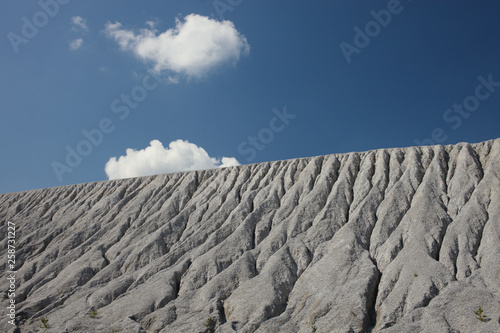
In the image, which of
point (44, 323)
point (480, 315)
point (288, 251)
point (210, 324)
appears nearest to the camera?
point (480, 315)

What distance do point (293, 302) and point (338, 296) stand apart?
217cm

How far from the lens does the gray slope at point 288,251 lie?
17.7 m

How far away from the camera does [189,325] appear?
18.8 metres

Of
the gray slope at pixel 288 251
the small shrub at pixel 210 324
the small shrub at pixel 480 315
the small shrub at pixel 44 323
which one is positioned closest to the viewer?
the small shrub at pixel 480 315

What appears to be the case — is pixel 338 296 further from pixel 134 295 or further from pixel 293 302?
pixel 134 295

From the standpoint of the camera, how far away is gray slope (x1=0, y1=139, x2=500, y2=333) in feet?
58.1

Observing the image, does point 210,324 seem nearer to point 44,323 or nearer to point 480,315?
point 44,323

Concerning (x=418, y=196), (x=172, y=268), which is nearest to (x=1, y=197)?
(x=172, y=268)

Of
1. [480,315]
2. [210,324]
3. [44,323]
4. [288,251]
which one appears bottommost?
[480,315]

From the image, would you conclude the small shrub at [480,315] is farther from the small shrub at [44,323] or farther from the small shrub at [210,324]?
the small shrub at [44,323]

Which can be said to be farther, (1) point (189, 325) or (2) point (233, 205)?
(2) point (233, 205)

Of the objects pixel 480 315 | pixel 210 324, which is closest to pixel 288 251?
pixel 210 324

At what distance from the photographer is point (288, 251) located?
22.4m

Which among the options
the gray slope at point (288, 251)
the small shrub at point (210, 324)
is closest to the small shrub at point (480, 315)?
the gray slope at point (288, 251)
